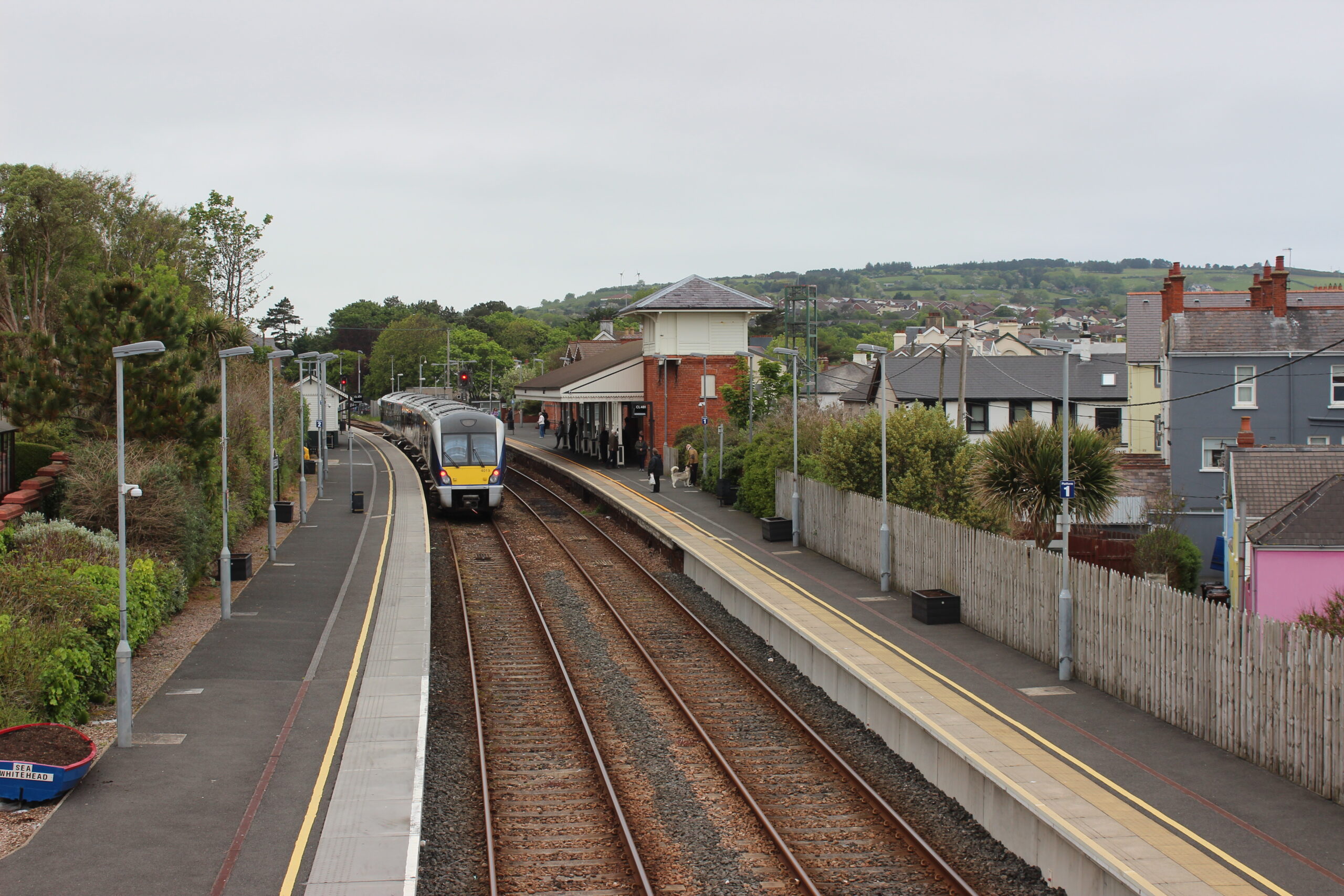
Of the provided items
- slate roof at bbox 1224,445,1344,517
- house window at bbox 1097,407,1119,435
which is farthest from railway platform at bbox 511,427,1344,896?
house window at bbox 1097,407,1119,435

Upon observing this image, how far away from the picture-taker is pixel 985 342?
75500mm

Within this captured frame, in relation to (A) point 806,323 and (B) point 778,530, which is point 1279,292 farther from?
(B) point 778,530

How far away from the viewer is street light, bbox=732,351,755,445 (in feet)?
113

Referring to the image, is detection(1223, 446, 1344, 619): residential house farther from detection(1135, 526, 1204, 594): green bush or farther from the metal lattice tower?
the metal lattice tower

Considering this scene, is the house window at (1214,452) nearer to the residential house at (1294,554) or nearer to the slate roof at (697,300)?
the residential house at (1294,554)

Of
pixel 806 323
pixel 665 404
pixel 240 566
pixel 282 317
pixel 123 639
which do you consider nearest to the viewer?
pixel 123 639

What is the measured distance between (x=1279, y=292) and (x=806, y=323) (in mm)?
14790

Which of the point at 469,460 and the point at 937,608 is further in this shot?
the point at 469,460

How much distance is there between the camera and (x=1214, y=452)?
115 ft

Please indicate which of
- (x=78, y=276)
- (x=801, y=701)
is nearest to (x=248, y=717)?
(x=801, y=701)

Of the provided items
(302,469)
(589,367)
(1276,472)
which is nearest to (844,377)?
(589,367)

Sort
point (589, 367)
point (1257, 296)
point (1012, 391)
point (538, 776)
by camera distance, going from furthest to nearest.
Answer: point (589, 367) < point (1012, 391) < point (1257, 296) < point (538, 776)

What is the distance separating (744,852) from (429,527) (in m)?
23.8

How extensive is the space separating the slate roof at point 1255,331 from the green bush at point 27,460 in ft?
103
